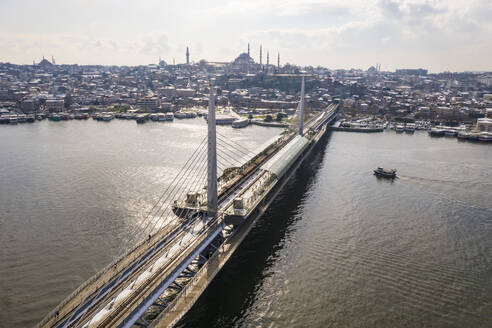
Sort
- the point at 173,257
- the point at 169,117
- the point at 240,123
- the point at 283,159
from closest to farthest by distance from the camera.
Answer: the point at 173,257 < the point at 283,159 < the point at 240,123 < the point at 169,117

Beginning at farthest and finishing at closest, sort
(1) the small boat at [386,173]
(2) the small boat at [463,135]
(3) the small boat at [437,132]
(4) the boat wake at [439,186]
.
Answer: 1. (3) the small boat at [437,132]
2. (2) the small boat at [463,135]
3. (1) the small boat at [386,173]
4. (4) the boat wake at [439,186]

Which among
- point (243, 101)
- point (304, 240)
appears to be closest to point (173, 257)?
point (304, 240)

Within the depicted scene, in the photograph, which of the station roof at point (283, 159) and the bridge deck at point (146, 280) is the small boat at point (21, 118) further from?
the bridge deck at point (146, 280)

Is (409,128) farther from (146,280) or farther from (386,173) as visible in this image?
(146,280)

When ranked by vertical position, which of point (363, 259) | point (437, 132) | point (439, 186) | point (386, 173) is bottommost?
point (363, 259)

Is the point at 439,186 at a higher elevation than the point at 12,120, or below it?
below

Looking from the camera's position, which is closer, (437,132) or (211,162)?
(211,162)

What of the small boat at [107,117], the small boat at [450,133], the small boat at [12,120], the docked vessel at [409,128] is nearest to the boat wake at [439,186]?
the docked vessel at [409,128]

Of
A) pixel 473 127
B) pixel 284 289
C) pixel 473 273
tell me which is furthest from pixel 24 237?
pixel 473 127
